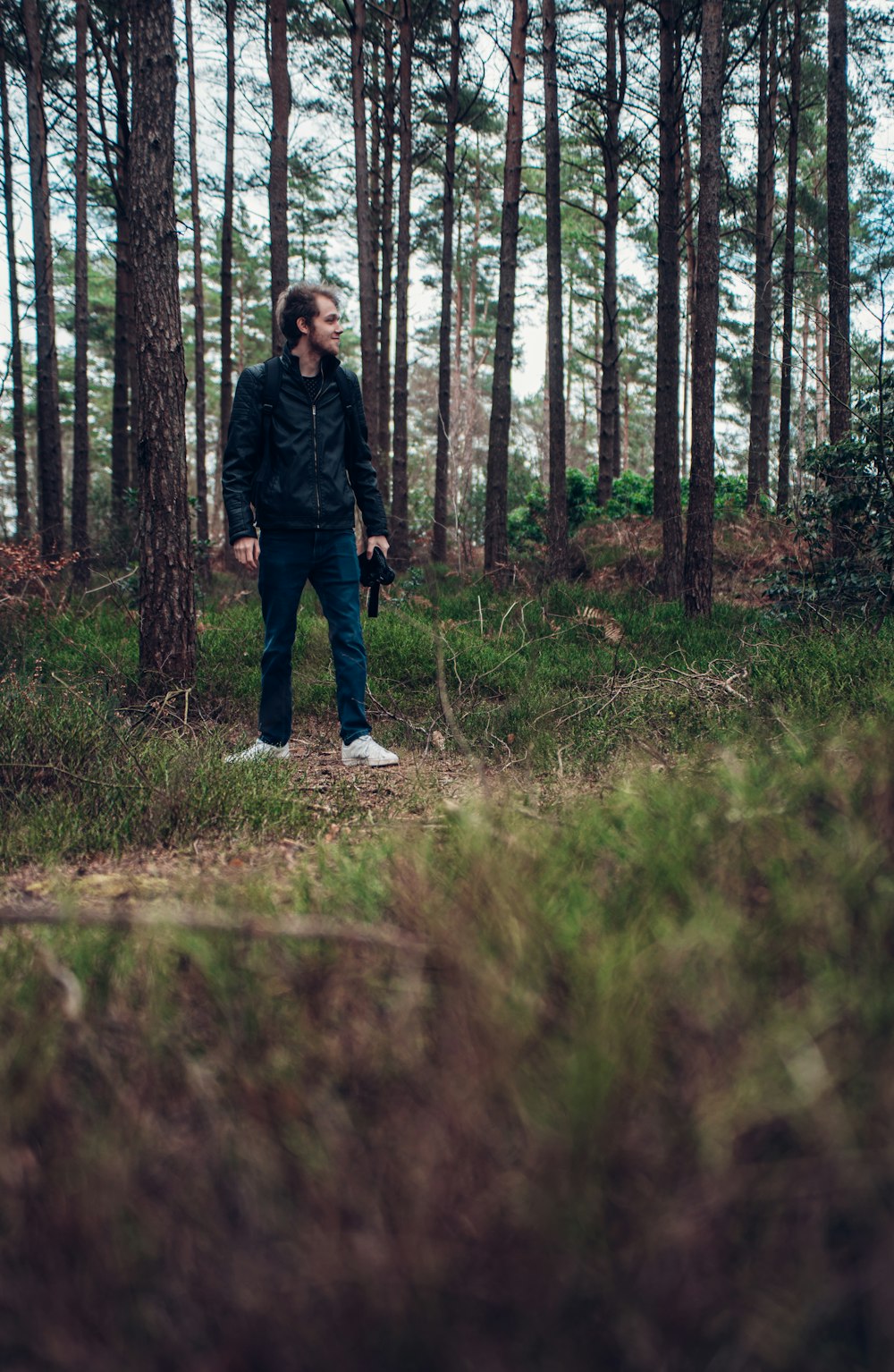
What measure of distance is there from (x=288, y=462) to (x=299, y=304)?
85cm

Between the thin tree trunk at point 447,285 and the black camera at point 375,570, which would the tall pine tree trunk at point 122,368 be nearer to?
the thin tree trunk at point 447,285

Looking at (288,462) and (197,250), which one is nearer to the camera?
(288,462)

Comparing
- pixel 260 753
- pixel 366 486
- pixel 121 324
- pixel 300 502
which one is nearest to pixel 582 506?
pixel 121 324

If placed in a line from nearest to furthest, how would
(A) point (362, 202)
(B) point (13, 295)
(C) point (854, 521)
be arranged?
(C) point (854, 521), (A) point (362, 202), (B) point (13, 295)

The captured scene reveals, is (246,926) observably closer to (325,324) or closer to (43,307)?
(325,324)

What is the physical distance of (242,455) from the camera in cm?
505

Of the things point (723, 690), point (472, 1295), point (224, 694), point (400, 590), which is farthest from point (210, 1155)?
point (400, 590)

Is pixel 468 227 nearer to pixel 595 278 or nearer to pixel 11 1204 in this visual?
pixel 595 278

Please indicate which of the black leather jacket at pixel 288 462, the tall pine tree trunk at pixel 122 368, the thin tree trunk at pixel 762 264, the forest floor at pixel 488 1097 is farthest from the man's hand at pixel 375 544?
the thin tree trunk at pixel 762 264

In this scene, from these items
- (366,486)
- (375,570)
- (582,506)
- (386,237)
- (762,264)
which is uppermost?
(386,237)

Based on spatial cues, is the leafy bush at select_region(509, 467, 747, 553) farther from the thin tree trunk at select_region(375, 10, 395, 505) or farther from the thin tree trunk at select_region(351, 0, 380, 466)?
the thin tree trunk at select_region(351, 0, 380, 466)

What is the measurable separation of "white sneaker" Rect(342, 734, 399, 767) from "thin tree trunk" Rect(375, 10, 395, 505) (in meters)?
10.9

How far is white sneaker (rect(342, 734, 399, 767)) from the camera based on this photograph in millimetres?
5074

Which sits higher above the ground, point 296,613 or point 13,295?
point 13,295
